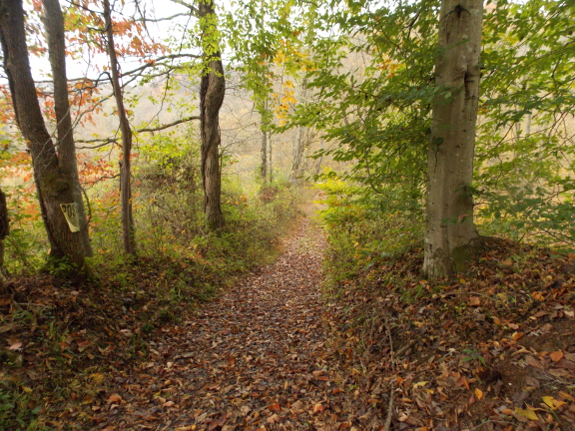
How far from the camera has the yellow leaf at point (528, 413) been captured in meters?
2.23

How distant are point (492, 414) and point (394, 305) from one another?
203 centimetres

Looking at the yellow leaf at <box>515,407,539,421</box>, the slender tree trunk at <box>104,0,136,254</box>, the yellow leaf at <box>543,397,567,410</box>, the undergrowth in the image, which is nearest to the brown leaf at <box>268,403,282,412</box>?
the undergrowth

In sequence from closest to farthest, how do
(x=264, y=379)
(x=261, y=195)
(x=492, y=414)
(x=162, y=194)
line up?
(x=492, y=414) → (x=264, y=379) → (x=162, y=194) → (x=261, y=195)

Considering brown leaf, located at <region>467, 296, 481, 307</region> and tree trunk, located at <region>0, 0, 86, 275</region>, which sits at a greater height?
tree trunk, located at <region>0, 0, 86, 275</region>

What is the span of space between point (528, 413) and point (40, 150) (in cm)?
611

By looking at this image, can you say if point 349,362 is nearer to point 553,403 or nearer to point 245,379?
point 245,379

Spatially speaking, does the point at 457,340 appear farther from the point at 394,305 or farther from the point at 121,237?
the point at 121,237

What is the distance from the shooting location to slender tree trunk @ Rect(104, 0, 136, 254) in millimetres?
5168

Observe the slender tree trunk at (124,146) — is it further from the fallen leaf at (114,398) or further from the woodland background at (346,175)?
the fallen leaf at (114,398)

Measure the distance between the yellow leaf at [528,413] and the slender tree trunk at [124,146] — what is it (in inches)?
245

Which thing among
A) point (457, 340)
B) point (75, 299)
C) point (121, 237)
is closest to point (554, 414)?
point (457, 340)

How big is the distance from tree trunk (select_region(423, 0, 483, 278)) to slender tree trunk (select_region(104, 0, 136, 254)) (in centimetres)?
515

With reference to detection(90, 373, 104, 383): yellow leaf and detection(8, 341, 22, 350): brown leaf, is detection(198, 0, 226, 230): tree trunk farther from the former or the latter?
detection(8, 341, 22, 350): brown leaf

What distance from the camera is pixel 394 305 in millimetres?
4473
